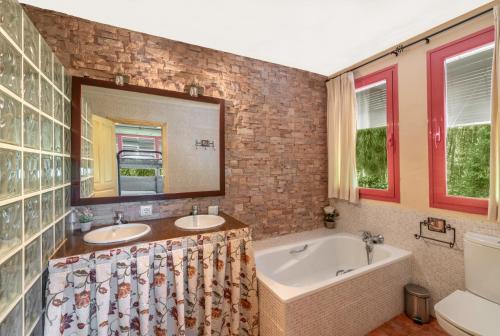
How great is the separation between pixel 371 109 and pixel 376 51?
59cm

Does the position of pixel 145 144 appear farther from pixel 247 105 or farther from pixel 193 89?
pixel 247 105

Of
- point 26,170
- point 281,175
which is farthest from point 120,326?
point 281,175

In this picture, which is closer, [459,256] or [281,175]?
[459,256]

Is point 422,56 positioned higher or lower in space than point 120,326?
higher

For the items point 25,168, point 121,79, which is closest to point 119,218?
point 25,168

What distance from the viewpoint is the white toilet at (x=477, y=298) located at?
131 centimetres

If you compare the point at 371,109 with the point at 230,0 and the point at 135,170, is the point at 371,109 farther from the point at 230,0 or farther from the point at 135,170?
the point at 135,170

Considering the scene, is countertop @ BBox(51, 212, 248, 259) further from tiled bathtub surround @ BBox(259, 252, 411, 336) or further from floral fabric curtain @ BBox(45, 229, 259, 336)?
tiled bathtub surround @ BBox(259, 252, 411, 336)

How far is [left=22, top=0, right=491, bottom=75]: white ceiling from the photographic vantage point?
64.7 inches

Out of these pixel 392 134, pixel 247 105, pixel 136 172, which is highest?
pixel 247 105

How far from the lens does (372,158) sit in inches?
98.1

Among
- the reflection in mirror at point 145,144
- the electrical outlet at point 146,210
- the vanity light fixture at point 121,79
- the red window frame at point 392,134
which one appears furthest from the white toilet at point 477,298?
the vanity light fixture at point 121,79

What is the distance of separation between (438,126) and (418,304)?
1.54m

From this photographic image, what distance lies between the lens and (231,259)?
5.47ft
